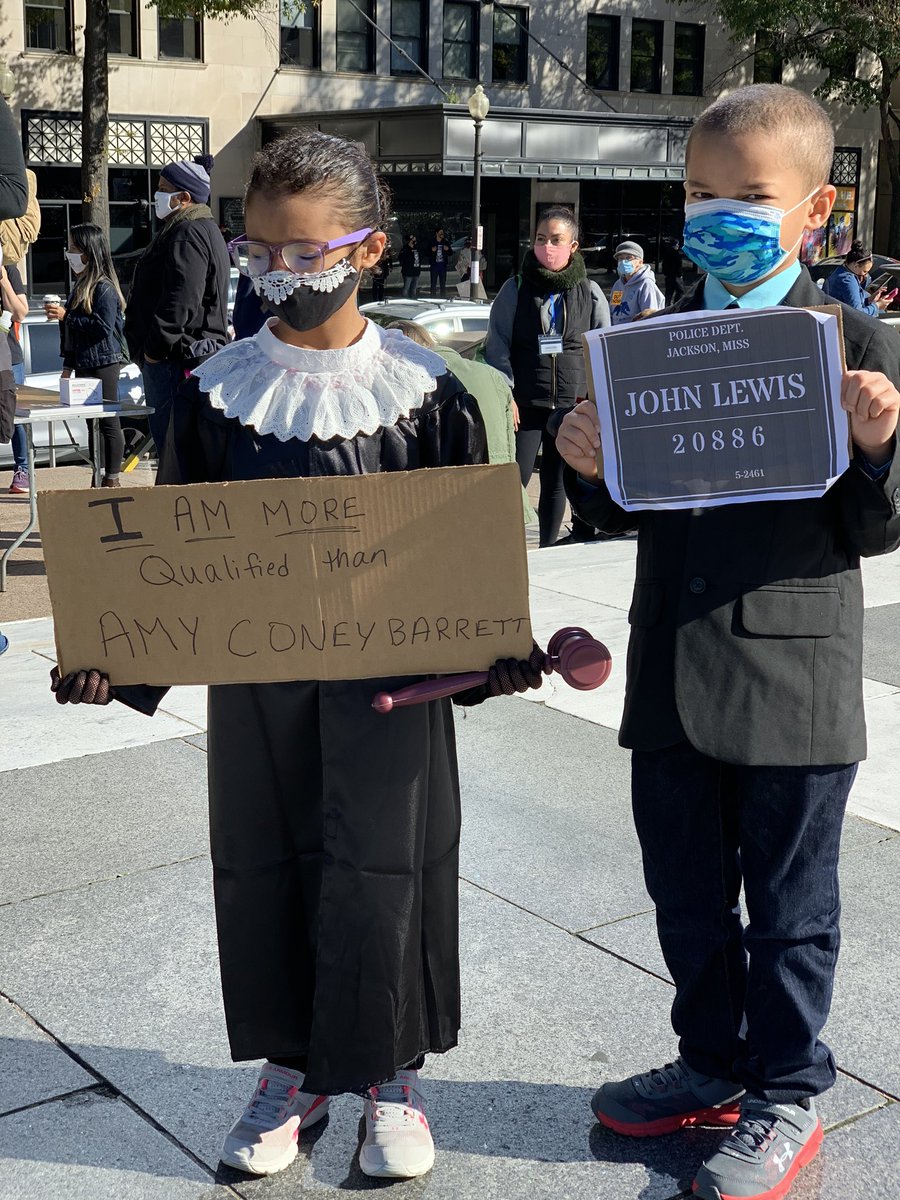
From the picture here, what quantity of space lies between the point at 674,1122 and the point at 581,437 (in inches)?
52.6

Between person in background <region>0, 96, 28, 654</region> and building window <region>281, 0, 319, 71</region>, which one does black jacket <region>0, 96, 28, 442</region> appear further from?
building window <region>281, 0, 319, 71</region>

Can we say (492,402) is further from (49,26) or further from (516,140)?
(516,140)

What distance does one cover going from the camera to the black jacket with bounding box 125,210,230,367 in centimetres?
812

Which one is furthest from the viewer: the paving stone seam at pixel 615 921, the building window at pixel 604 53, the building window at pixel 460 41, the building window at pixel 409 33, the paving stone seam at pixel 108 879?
the building window at pixel 604 53

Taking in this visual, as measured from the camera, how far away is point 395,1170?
2.66m

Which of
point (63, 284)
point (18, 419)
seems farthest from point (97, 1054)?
point (63, 284)

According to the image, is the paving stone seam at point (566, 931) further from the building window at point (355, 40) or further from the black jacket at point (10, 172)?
the building window at point (355, 40)

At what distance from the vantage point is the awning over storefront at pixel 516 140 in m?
29.8

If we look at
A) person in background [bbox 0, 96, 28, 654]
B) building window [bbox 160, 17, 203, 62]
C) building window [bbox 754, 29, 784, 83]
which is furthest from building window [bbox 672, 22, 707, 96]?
person in background [bbox 0, 96, 28, 654]

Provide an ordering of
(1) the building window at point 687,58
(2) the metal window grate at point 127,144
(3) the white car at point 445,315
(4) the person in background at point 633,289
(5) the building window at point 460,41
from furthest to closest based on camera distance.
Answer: (1) the building window at point 687,58, (5) the building window at point 460,41, (2) the metal window grate at point 127,144, (3) the white car at point 445,315, (4) the person in background at point 633,289


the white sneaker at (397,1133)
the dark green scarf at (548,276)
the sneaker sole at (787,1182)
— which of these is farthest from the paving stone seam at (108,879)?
the dark green scarf at (548,276)

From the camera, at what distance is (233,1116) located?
285 centimetres

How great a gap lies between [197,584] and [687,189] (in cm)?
111

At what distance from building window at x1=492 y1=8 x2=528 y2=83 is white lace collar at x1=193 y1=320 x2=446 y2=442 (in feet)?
113
